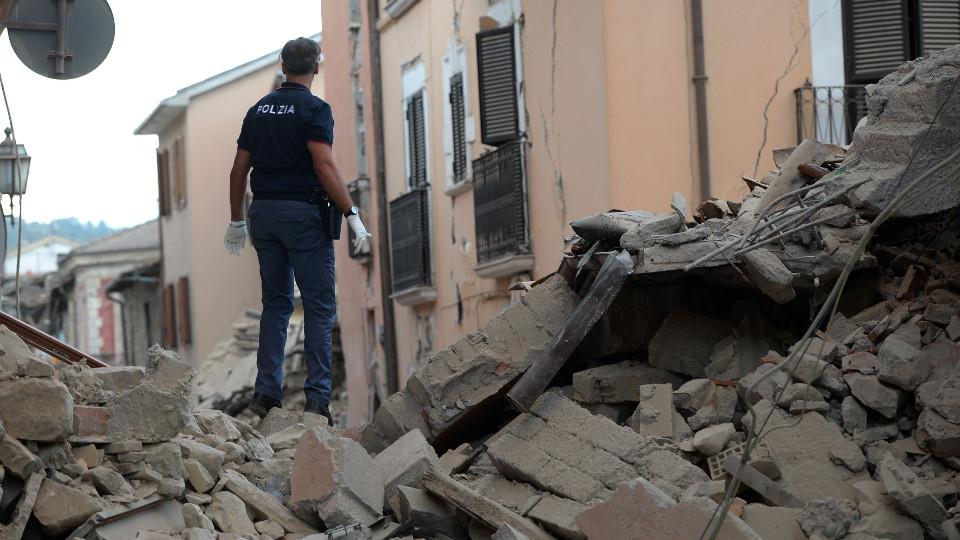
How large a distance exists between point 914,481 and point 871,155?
2.15 meters

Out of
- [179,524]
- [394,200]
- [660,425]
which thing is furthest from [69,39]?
[394,200]

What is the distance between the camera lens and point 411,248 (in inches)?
763

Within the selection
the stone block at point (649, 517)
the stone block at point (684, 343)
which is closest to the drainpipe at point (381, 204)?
the stone block at point (684, 343)

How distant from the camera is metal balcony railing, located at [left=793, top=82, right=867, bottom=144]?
13859mm

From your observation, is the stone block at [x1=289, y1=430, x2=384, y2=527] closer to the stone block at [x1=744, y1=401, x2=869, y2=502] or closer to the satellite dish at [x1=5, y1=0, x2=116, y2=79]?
the stone block at [x1=744, y1=401, x2=869, y2=502]

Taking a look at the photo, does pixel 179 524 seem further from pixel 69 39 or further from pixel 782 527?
pixel 69 39

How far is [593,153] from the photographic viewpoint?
46.0 ft

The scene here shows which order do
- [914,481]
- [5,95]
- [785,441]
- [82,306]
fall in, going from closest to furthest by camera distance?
[914,481] < [785,441] < [5,95] < [82,306]

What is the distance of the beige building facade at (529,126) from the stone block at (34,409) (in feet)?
27.0

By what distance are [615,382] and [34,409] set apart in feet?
9.37

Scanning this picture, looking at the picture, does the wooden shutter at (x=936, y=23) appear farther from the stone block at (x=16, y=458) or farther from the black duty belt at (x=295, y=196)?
the stone block at (x=16, y=458)

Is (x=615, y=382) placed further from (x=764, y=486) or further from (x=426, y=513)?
(x=426, y=513)

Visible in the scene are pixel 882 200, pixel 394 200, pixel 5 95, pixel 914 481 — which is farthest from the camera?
pixel 394 200

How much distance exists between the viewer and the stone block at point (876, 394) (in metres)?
6.66
